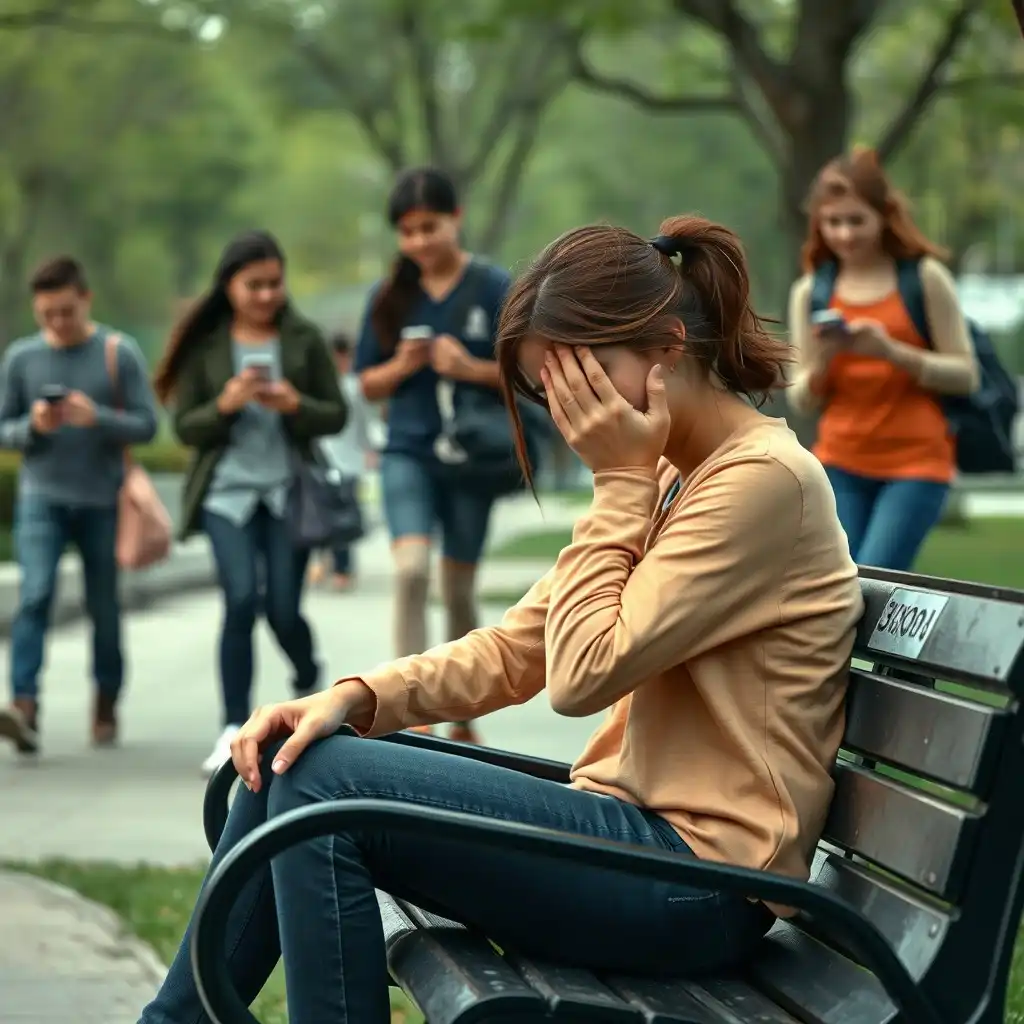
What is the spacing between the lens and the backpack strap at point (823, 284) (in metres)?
7.01

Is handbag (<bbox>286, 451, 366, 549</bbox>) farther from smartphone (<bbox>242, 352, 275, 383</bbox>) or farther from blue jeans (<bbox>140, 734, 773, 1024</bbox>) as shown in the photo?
blue jeans (<bbox>140, 734, 773, 1024</bbox>)

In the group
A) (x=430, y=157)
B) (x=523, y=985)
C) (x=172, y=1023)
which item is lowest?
(x=172, y=1023)

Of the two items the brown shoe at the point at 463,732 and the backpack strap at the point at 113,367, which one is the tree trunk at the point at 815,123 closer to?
the backpack strap at the point at 113,367

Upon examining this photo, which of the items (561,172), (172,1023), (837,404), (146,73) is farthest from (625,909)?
(561,172)

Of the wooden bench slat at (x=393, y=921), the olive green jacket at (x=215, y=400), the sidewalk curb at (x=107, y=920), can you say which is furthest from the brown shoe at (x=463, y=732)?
the wooden bench slat at (x=393, y=921)

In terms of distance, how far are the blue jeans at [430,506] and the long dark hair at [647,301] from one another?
4.30 metres

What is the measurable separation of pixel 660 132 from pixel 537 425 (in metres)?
35.2

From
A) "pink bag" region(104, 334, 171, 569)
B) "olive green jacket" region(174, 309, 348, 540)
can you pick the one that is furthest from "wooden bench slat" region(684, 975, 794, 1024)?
"pink bag" region(104, 334, 171, 569)

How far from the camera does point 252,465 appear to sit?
25.6ft

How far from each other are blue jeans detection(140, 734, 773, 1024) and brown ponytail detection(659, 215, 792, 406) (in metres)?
0.66

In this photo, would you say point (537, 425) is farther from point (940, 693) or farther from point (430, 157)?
point (430, 157)

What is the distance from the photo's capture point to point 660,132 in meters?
41.7

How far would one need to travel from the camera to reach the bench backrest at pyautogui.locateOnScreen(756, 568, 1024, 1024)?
266 centimetres

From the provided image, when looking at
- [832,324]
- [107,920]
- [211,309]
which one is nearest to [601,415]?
[107,920]
